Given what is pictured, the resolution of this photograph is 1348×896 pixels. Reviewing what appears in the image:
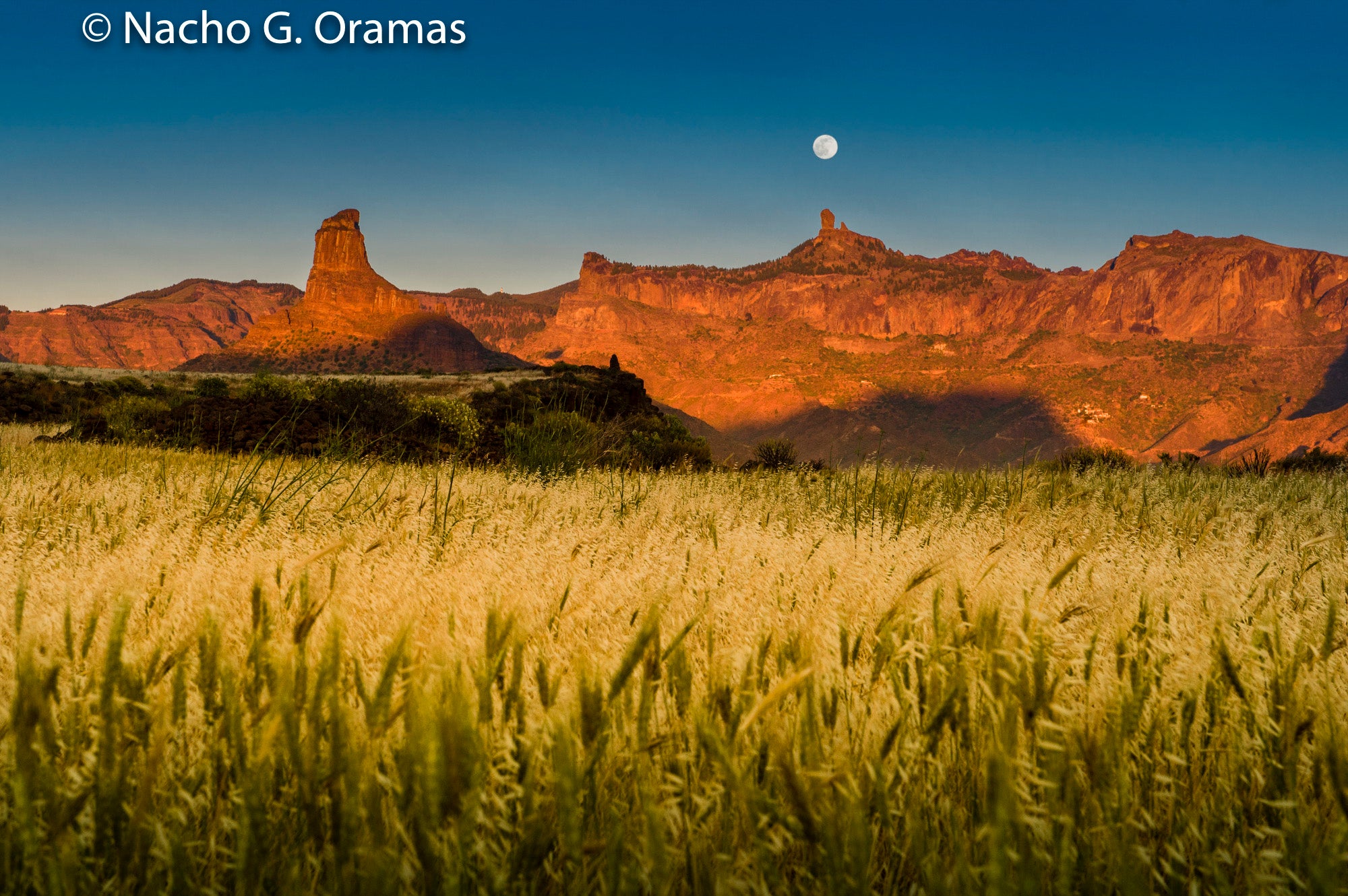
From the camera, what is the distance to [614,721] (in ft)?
4.47

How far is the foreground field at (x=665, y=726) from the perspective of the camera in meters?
0.84

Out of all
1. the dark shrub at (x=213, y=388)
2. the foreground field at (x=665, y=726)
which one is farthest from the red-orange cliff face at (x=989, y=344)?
the foreground field at (x=665, y=726)

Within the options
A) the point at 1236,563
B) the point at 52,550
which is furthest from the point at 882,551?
the point at 52,550

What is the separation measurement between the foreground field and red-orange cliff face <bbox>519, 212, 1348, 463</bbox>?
85.2 m

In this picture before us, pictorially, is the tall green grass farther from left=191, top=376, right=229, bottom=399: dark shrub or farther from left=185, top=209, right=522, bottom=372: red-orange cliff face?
left=185, top=209, right=522, bottom=372: red-orange cliff face

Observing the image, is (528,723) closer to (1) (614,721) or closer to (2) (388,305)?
(1) (614,721)

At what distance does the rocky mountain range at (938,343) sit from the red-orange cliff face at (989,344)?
452mm

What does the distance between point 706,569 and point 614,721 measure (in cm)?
135

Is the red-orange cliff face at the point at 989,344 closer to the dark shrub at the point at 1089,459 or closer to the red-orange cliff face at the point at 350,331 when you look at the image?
the red-orange cliff face at the point at 350,331

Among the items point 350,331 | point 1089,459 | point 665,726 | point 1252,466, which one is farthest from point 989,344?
point 665,726

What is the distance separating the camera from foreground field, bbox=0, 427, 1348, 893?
0.84 meters

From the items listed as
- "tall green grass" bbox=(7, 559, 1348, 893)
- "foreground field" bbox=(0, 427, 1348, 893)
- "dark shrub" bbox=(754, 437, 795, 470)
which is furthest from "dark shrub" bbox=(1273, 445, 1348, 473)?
"tall green grass" bbox=(7, 559, 1348, 893)

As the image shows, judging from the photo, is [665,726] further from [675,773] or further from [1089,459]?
[1089,459]

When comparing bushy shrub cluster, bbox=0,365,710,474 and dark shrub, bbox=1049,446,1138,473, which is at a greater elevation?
bushy shrub cluster, bbox=0,365,710,474
